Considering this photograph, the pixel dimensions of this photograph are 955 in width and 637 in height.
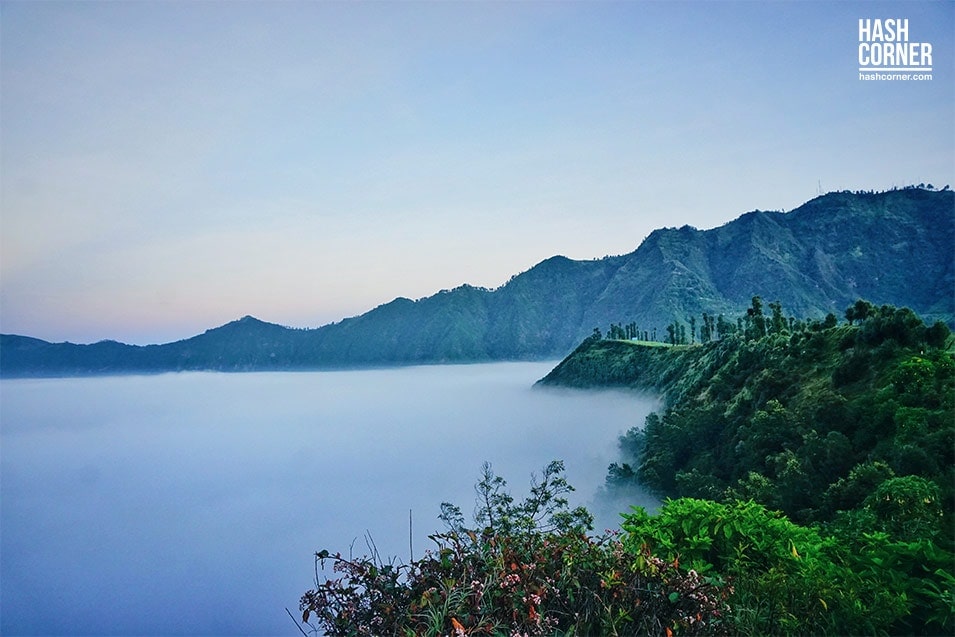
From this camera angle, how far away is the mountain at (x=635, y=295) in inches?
4161

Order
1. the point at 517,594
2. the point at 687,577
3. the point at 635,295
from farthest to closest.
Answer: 1. the point at 635,295
2. the point at 687,577
3. the point at 517,594

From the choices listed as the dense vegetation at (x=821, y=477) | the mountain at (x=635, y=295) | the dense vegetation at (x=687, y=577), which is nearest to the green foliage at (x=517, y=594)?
the dense vegetation at (x=687, y=577)

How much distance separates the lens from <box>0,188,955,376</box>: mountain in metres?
106

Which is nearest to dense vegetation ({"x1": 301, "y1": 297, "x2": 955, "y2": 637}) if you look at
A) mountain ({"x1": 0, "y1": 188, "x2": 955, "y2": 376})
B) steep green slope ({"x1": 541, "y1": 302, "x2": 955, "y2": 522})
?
steep green slope ({"x1": 541, "y1": 302, "x2": 955, "y2": 522})

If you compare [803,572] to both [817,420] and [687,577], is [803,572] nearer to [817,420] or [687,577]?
[687,577]

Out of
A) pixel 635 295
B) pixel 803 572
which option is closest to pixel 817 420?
pixel 803 572

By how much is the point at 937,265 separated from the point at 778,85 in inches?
4658

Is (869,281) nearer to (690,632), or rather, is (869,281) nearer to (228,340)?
(690,632)

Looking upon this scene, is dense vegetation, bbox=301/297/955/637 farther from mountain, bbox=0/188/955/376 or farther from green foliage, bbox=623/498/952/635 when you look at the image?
mountain, bbox=0/188/955/376

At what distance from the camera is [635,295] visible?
118 meters

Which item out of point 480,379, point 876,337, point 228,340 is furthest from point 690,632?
point 228,340

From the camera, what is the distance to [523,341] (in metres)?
135

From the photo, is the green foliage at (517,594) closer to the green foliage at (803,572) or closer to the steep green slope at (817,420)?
the green foliage at (803,572)

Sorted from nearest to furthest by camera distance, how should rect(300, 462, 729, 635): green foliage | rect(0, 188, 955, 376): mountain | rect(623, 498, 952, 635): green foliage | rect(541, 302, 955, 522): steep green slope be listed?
rect(300, 462, 729, 635): green foliage, rect(623, 498, 952, 635): green foliage, rect(541, 302, 955, 522): steep green slope, rect(0, 188, 955, 376): mountain
